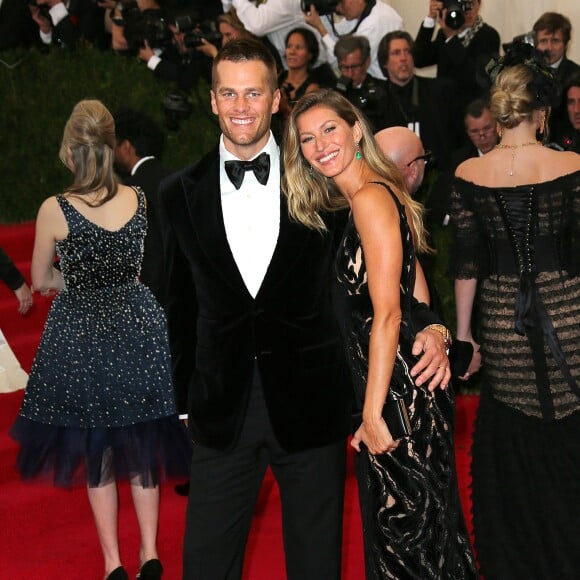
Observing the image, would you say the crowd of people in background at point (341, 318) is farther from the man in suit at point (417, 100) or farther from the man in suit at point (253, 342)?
the man in suit at point (417, 100)

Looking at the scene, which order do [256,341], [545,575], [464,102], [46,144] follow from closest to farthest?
1. [256,341]
2. [545,575]
3. [464,102]
4. [46,144]

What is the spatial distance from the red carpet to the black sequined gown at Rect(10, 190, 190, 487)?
1.53 feet

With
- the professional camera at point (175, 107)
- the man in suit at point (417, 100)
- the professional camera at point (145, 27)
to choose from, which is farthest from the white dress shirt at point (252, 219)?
the professional camera at point (145, 27)

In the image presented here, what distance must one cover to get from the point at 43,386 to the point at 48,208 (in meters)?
0.72

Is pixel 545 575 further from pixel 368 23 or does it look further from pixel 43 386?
pixel 368 23

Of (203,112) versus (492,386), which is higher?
(203,112)

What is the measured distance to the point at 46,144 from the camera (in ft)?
29.9

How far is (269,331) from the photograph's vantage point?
3451 millimetres

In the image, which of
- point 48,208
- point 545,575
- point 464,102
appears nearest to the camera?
point 545,575

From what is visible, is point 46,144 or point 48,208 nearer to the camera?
point 48,208

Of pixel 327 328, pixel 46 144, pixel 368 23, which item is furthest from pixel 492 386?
Answer: pixel 46 144

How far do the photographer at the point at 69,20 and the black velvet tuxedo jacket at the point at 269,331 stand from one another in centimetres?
612

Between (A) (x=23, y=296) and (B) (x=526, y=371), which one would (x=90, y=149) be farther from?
(B) (x=526, y=371)

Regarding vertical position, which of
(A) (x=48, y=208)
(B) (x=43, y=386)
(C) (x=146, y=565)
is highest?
(A) (x=48, y=208)
